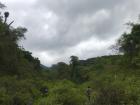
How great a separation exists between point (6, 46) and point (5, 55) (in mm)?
1843

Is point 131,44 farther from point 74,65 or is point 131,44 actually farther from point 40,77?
point 74,65

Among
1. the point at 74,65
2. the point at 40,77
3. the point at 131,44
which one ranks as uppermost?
the point at 131,44

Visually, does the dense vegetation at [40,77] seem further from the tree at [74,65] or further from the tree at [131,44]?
the tree at [74,65]

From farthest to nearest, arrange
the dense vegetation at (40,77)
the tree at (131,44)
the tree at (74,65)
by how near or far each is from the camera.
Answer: the tree at (74,65), the tree at (131,44), the dense vegetation at (40,77)

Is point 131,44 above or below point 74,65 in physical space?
above

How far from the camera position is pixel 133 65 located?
62375mm

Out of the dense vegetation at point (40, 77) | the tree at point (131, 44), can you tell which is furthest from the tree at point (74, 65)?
the tree at point (131, 44)

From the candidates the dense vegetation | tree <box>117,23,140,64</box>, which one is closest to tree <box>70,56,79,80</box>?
the dense vegetation

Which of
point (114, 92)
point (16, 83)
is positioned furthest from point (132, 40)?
point (114, 92)

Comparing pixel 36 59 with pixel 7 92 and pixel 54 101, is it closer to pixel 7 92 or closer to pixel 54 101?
pixel 7 92

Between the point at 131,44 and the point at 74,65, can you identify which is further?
the point at 74,65

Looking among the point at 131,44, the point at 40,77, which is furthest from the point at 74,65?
the point at 131,44

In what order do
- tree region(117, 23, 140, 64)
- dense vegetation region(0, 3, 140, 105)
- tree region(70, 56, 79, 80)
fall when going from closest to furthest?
dense vegetation region(0, 3, 140, 105) → tree region(117, 23, 140, 64) → tree region(70, 56, 79, 80)

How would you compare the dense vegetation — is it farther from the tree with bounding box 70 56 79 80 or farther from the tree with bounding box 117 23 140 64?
the tree with bounding box 70 56 79 80
